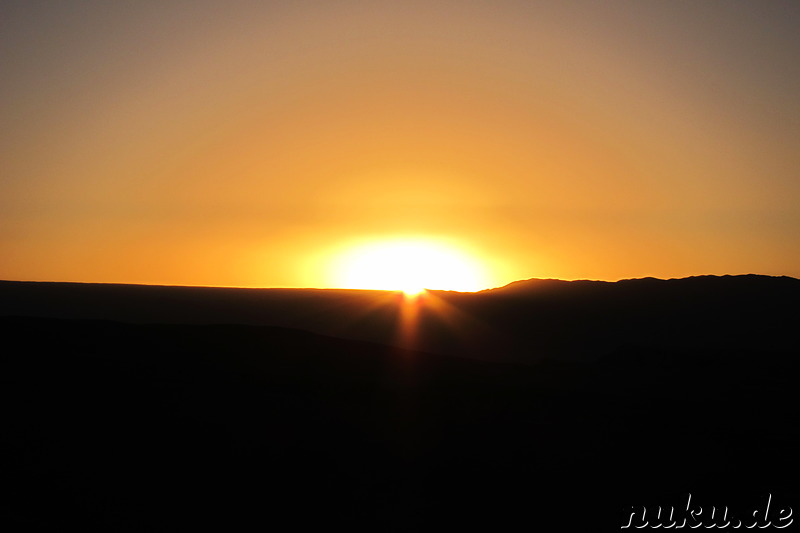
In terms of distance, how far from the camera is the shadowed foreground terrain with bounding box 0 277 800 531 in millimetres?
15562

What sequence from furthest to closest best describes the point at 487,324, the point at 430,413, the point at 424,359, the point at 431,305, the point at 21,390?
1. the point at 431,305
2. the point at 487,324
3. the point at 424,359
4. the point at 430,413
5. the point at 21,390

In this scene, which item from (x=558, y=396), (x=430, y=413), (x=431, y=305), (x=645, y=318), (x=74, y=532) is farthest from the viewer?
(x=431, y=305)

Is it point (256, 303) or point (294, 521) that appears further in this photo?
point (256, 303)

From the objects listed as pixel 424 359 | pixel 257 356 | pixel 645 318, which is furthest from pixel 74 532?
pixel 645 318

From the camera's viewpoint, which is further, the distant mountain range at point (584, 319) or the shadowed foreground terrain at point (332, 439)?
the distant mountain range at point (584, 319)

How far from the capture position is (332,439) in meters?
19.0

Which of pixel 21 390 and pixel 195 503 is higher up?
pixel 21 390

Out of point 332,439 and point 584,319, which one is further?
point 584,319

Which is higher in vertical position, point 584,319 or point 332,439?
point 584,319

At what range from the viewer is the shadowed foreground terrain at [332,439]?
1556 cm

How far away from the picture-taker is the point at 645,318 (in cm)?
7644

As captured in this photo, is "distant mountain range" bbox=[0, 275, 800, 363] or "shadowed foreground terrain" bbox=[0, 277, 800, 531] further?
"distant mountain range" bbox=[0, 275, 800, 363]

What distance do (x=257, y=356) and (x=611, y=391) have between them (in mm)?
13285

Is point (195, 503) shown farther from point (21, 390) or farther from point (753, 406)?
point (753, 406)
